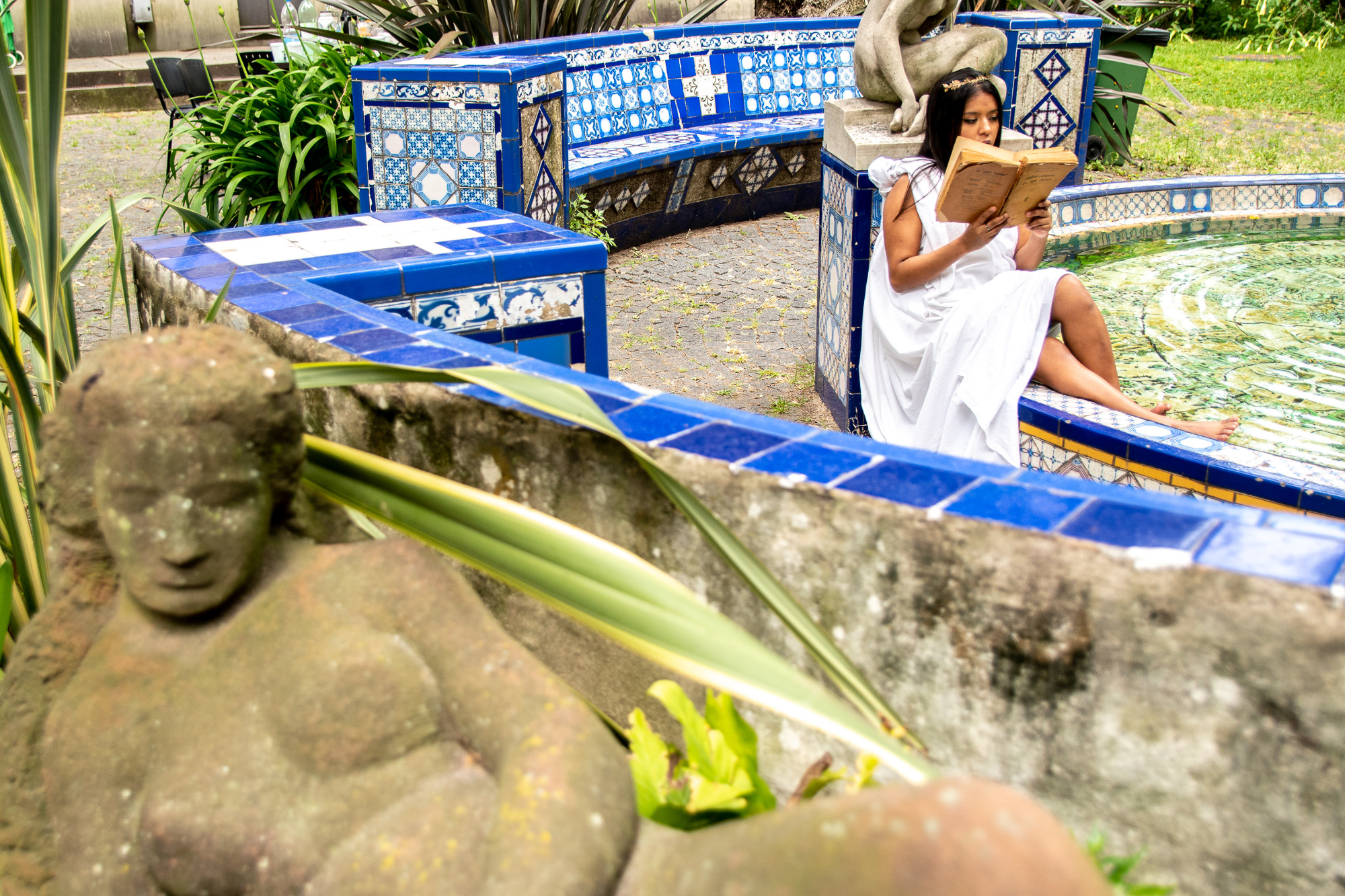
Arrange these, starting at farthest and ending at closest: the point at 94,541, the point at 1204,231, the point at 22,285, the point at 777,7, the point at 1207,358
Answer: the point at 777,7 < the point at 1204,231 < the point at 1207,358 < the point at 22,285 < the point at 94,541

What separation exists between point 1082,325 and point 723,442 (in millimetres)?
2125

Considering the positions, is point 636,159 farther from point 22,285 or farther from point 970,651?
point 970,651

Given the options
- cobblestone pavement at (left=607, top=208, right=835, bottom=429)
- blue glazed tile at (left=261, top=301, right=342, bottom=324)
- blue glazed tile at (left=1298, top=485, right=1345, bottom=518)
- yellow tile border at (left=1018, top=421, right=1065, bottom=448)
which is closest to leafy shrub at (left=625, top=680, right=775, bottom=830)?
blue glazed tile at (left=261, top=301, right=342, bottom=324)

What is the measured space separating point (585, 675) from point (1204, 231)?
532cm

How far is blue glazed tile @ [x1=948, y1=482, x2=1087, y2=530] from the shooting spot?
1.36m

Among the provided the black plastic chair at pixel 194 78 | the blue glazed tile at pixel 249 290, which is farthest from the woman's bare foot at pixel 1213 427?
the black plastic chair at pixel 194 78

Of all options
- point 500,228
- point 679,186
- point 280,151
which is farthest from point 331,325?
point 679,186

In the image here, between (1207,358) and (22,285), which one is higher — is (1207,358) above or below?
below

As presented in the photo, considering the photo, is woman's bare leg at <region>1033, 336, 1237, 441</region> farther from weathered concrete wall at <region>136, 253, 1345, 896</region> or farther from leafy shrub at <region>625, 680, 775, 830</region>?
leafy shrub at <region>625, 680, 775, 830</region>

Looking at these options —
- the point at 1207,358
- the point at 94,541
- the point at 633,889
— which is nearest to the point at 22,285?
the point at 94,541

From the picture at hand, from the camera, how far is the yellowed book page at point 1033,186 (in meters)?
3.19

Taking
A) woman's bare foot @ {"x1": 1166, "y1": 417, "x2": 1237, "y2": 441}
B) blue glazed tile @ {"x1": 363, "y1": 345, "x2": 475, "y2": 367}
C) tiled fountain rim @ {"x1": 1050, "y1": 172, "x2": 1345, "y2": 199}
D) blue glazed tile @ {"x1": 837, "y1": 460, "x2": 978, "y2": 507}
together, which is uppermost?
blue glazed tile @ {"x1": 363, "y1": 345, "x2": 475, "y2": 367}

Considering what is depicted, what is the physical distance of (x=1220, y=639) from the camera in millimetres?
1228

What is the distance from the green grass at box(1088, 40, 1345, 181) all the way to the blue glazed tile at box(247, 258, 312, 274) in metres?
7.20
